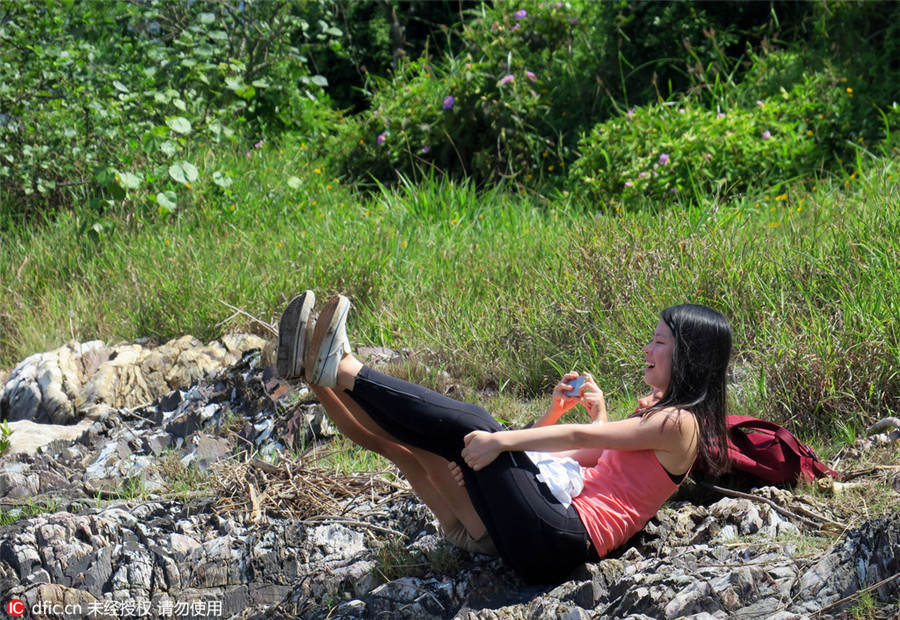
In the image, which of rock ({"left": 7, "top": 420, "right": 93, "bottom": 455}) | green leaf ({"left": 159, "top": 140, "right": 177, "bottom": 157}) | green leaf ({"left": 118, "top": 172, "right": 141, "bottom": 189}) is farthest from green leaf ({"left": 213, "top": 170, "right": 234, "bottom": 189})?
rock ({"left": 7, "top": 420, "right": 93, "bottom": 455})

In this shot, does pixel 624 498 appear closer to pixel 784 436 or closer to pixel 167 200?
pixel 784 436

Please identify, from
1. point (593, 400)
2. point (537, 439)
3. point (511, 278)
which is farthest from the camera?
point (511, 278)

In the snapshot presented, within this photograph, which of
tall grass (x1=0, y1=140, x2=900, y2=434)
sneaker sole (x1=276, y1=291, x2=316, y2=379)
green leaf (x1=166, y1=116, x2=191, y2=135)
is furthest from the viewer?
green leaf (x1=166, y1=116, x2=191, y2=135)

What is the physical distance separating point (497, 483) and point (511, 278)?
2.75 m

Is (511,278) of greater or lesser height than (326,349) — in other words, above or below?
below

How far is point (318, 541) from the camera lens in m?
3.53

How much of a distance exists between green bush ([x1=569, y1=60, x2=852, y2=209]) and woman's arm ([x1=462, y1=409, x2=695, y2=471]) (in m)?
3.40

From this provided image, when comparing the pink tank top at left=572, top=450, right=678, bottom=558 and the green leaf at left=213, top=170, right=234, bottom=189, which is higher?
the green leaf at left=213, top=170, right=234, bottom=189

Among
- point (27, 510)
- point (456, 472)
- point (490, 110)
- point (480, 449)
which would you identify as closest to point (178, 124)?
point (490, 110)

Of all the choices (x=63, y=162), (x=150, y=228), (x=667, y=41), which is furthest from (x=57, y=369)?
(x=667, y=41)

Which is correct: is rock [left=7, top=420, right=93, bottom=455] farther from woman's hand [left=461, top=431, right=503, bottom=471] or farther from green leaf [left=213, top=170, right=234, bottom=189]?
woman's hand [left=461, top=431, right=503, bottom=471]

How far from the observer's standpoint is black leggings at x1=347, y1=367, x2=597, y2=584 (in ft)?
9.26

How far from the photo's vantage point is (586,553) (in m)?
2.91

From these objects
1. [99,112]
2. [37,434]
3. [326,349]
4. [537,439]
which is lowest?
[37,434]
